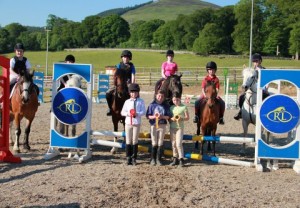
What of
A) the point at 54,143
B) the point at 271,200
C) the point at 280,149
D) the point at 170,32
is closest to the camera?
the point at 271,200

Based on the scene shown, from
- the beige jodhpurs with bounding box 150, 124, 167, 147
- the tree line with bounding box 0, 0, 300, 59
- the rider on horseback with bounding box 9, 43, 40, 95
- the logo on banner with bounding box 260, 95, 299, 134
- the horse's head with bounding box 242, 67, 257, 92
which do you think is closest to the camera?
the logo on banner with bounding box 260, 95, 299, 134

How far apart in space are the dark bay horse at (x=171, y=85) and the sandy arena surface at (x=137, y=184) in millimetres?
1561

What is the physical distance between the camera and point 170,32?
104 m

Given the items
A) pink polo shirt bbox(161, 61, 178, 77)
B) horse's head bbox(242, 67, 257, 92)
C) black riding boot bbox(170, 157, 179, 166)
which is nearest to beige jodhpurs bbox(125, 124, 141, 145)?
black riding boot bbox(170, 157, 179, 166)

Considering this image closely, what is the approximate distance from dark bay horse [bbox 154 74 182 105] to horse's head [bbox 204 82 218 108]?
2.07 ft

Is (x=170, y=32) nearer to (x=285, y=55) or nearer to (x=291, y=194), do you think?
(x=285, y=55)

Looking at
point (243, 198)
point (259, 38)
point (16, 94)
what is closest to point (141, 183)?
point (243, 198)

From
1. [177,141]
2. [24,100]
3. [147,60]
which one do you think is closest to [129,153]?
[177,141]

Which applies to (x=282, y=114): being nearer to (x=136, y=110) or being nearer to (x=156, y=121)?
(x=156, y=121)

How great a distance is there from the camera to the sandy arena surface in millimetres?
6508

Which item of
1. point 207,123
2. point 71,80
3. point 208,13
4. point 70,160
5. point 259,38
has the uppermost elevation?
point 208,13

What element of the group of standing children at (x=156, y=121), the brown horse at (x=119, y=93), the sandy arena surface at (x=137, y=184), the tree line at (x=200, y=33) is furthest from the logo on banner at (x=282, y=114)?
the tree line at (x=200, y=33)

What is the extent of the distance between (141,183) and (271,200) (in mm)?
2239

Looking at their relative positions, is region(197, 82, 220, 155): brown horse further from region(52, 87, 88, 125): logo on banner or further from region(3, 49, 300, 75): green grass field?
region(3, 49, 300, 75): green grass field
